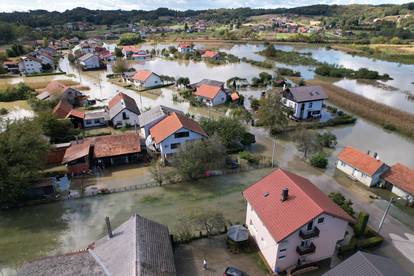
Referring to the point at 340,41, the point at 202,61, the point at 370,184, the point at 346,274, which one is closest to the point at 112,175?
the point at 346,274

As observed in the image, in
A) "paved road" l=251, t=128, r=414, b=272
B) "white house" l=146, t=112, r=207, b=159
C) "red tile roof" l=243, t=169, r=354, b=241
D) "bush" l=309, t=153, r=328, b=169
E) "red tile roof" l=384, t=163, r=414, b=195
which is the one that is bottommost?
"paved road" l=251, t=128, r=414, b=272

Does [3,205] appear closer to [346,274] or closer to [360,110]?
[346,274]

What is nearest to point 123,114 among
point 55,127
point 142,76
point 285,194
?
point 55,127

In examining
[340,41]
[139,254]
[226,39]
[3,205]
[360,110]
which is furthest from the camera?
[226,39]

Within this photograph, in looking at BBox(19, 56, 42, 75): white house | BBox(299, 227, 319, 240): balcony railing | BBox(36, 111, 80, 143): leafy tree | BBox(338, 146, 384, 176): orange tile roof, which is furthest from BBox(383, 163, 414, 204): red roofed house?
BBox(19, 56, 42, 75): white house

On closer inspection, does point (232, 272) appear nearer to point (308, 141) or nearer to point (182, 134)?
point (182, 134)

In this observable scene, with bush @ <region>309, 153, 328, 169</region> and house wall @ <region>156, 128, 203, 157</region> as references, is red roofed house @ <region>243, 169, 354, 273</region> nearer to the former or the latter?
bush @ <region>309, 153, 328, 169</region>

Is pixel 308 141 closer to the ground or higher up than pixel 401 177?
higher up
